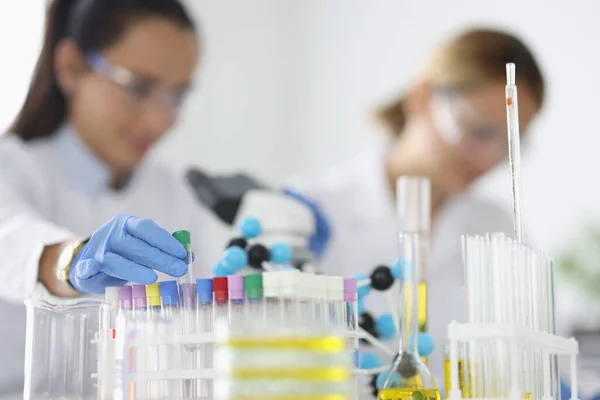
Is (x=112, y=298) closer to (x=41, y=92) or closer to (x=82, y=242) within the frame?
(x=82, y=242)

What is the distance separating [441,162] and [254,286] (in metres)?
1.85

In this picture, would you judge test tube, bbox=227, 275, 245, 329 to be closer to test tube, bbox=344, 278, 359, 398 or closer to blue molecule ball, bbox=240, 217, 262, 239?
test tube, bbox=344, 278, 359, 398

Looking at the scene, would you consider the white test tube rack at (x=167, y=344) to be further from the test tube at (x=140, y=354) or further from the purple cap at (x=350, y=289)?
the purple cap at (x=350, y=289)

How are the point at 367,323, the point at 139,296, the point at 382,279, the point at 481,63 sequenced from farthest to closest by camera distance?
the point at 481,63, the point at 367,323, the point at 382,279, the point at 139,296

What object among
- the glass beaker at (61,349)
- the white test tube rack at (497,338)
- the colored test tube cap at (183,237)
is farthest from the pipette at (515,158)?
the glass beaker at (61,349)

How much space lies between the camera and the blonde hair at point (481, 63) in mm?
2566

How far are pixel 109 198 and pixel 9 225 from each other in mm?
657

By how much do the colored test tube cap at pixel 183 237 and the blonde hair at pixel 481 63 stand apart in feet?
4.93

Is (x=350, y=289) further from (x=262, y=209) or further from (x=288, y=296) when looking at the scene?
(x=262, y=209)

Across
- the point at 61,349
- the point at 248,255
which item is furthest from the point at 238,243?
the point at 61,349

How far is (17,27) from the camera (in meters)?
3.07

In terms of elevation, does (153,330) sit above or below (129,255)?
below

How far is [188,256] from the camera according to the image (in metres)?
1.24

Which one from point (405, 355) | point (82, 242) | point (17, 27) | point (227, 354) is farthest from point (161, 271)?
point (17, 27)
